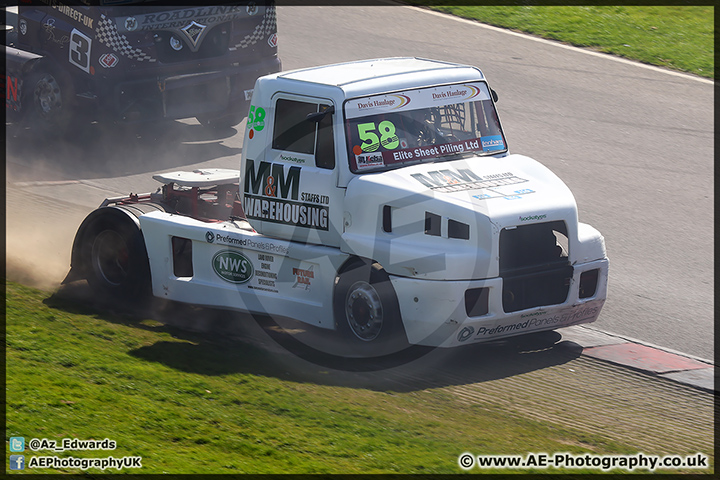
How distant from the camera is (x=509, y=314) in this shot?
7.95 meters

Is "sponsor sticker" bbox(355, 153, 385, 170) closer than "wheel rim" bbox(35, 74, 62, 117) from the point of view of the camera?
Yes

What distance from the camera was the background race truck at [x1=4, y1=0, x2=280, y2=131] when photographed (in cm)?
1423

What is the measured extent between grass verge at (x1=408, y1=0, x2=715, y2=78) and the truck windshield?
10091mm

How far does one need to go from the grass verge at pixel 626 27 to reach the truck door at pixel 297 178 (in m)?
11.3

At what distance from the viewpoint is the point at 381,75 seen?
350 inches

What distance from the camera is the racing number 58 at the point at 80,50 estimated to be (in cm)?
1430

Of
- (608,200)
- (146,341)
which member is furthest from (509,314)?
(608,200)

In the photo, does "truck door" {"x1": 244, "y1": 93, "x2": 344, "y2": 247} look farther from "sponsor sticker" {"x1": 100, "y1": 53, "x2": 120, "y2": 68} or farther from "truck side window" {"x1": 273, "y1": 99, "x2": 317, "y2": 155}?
"sponsor sticker" {"x1": 100, "y1": 53, "x2": 120, "y2": 68}

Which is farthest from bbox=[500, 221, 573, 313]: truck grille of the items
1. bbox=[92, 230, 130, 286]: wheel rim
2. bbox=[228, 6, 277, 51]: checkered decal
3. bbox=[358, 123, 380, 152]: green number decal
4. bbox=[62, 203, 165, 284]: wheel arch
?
bbox=[228, 6, 277, 51]: checkered decal

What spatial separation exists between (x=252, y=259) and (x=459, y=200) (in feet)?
6.98

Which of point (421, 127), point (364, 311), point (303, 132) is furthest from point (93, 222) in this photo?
point (421, 127)

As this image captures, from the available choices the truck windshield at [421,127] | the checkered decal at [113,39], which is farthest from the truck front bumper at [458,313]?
the checkered decal at [113,39]

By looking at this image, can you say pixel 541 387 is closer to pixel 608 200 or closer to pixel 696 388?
pixel 696 388

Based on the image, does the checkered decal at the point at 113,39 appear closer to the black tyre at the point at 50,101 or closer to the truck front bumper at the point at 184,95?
the truck front bumper at the point at 184,95
